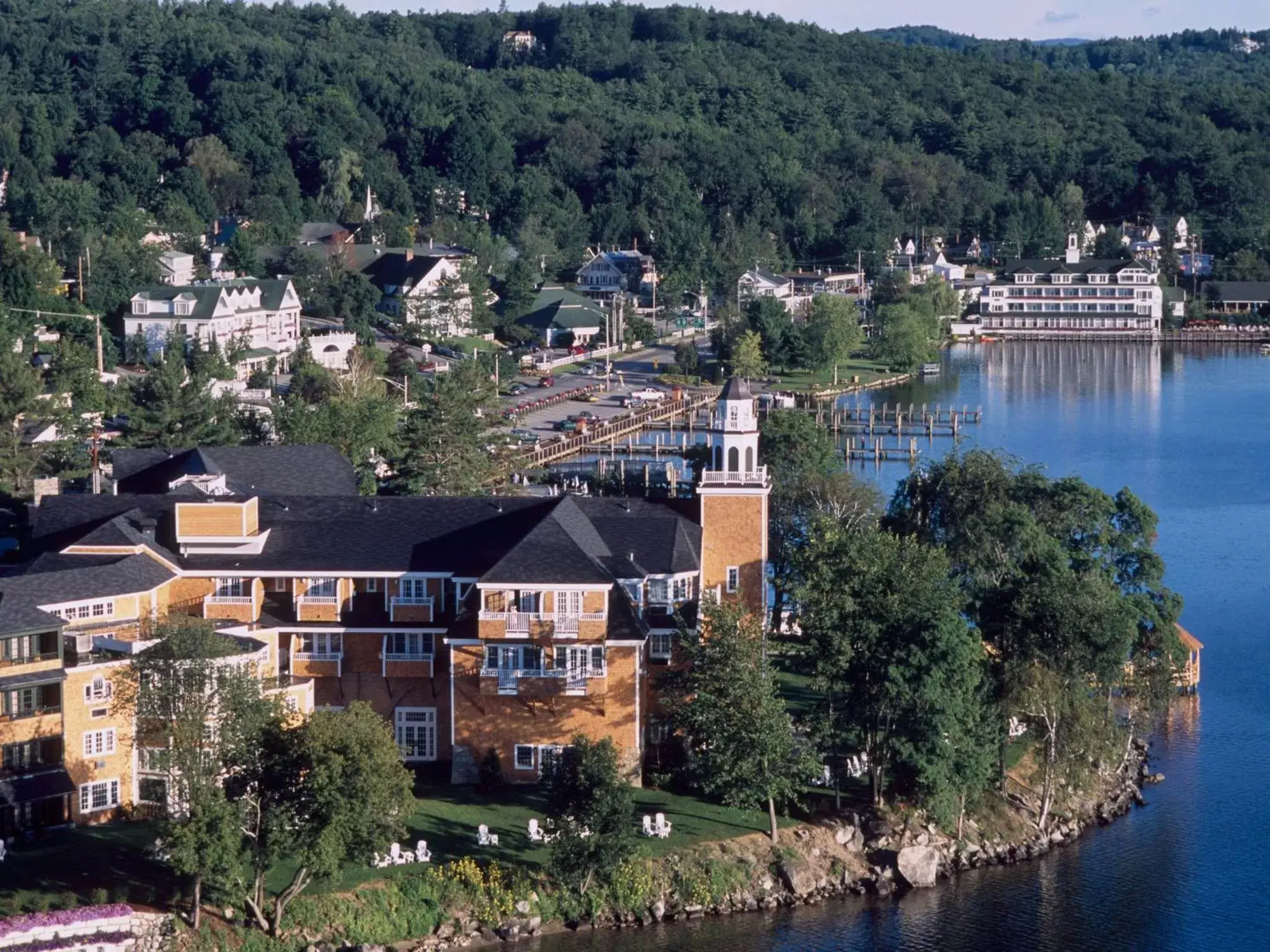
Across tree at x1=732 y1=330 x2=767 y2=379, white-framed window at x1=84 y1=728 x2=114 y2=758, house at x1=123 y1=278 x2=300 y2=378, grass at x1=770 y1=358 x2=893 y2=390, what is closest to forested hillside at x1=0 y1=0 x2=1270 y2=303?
house at x1=123 y1=278 x2=300 y2=378

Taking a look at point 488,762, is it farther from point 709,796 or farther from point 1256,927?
point 1256,927

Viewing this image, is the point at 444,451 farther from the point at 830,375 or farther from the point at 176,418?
the point at 830,375

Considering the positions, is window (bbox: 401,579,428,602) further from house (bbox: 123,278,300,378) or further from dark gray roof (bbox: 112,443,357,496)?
house (bbox: 123,278,300,378)

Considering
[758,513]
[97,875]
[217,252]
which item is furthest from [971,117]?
[97,875]

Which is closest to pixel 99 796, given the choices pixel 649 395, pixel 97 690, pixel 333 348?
pixel 97 690

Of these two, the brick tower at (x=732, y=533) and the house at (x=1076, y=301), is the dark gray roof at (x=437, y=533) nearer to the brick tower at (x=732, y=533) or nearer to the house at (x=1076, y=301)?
the brick tower at (x=732, y=533)

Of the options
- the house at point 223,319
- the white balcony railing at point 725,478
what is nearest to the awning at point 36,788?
the white balcony railing at point 725,478
